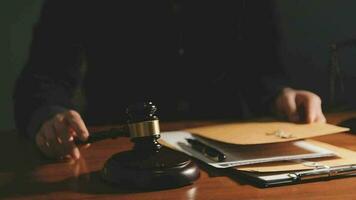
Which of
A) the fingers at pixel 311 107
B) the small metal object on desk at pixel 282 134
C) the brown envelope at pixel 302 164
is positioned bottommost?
the brown envelope at pixel 302 164

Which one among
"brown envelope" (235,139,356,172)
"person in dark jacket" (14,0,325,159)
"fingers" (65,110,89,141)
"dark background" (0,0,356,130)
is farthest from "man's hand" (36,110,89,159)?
"dark background" (0,0,356,130)

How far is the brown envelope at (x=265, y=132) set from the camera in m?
0.89

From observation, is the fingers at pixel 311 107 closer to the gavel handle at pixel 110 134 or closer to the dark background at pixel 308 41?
the gavel handle at pixel 110 134

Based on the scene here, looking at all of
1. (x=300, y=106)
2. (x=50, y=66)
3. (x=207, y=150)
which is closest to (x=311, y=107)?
(x=300, y=106)

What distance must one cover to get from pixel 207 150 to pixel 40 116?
→ 1.13 feet

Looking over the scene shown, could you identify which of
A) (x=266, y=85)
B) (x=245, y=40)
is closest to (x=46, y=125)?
(x=266, y=85)

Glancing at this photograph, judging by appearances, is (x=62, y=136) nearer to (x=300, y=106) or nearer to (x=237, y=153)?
(x=237, y=153)

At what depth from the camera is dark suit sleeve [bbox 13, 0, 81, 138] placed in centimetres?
119

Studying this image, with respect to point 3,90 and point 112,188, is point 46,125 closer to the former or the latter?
Result: point 112,188

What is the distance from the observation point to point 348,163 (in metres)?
0.81

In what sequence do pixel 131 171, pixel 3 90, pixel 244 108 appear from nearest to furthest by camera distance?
1. pixel 131 171
2. pixel 244 108
3. pixel 3 90

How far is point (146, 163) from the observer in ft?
2.49

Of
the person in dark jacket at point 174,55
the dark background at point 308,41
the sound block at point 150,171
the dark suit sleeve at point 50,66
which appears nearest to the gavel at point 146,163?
the sound block at point 150,171

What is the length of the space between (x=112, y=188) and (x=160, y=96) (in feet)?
3.34
